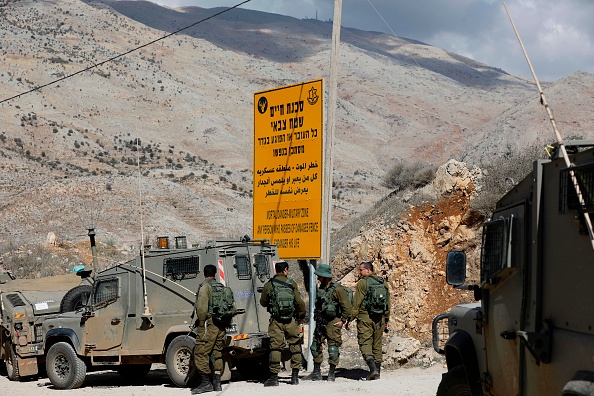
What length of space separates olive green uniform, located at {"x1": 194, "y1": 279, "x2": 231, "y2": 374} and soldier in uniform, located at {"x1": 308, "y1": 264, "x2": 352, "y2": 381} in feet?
5.04

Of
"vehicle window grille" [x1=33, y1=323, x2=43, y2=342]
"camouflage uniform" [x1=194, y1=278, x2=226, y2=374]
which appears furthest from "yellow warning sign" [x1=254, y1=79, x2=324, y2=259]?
"vehicle window grille" [x1=33, y1=323, x2=43, y2=342]

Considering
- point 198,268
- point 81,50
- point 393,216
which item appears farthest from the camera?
point 81,50

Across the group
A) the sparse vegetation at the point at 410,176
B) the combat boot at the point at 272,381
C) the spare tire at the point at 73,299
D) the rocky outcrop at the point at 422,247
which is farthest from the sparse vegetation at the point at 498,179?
the spare tire at the point at 73,299

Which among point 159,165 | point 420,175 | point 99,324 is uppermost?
point 159,165

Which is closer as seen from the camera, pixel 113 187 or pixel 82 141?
pixel 113 187

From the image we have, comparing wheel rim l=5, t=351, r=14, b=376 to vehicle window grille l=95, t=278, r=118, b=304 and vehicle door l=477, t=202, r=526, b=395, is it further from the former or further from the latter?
vehicle door l=477, t=202, r=526, b=395

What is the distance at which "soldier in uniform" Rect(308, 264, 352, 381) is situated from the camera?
12.0 metres

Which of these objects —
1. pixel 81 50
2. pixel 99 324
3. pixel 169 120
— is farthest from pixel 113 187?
pixel 81 50

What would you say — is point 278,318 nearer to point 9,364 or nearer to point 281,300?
point 281,300

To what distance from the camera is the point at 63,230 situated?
41344 millimetres

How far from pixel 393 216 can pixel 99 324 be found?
7.36m

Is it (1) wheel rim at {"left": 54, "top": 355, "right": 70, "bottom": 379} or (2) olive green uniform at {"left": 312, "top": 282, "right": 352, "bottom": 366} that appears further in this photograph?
(1) wheel rim at {"left": 54, "top": 355, "right": 70, "bottom": 379}

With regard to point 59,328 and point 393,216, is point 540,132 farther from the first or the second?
point 59,328

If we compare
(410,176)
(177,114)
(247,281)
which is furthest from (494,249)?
(177,114)
